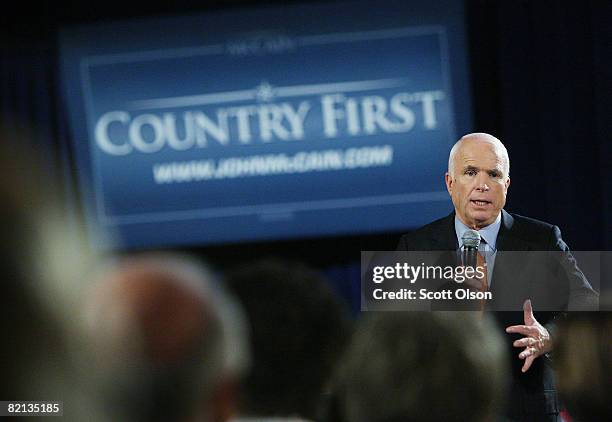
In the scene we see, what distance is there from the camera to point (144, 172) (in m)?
4.76

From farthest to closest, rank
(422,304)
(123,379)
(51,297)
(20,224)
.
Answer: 1. (422,304)
2. (20,224)
3. (51,297)
4. (123,379)

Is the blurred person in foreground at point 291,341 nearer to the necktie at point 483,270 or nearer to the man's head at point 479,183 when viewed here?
the necktie at point 483,270

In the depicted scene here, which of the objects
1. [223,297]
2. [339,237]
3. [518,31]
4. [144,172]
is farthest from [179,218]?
[223,297]

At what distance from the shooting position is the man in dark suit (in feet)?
8.94

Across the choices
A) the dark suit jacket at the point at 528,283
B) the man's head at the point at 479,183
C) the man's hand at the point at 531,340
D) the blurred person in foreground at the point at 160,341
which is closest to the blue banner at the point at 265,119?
the man's head at the point at 479,183

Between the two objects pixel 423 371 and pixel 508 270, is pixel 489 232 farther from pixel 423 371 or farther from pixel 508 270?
pixel 423 371

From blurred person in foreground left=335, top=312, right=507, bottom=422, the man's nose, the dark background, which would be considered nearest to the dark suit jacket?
the man's nose

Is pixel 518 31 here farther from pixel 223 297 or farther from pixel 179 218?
pixel 223 297

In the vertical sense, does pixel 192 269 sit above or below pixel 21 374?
above

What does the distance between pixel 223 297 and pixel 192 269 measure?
0.03 meters

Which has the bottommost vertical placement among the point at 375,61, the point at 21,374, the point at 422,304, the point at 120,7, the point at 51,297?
the point at 422,304

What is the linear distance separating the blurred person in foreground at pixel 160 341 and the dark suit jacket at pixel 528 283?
7.08ft

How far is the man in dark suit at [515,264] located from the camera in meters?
2.72

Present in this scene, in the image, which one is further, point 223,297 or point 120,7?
point 120,7
